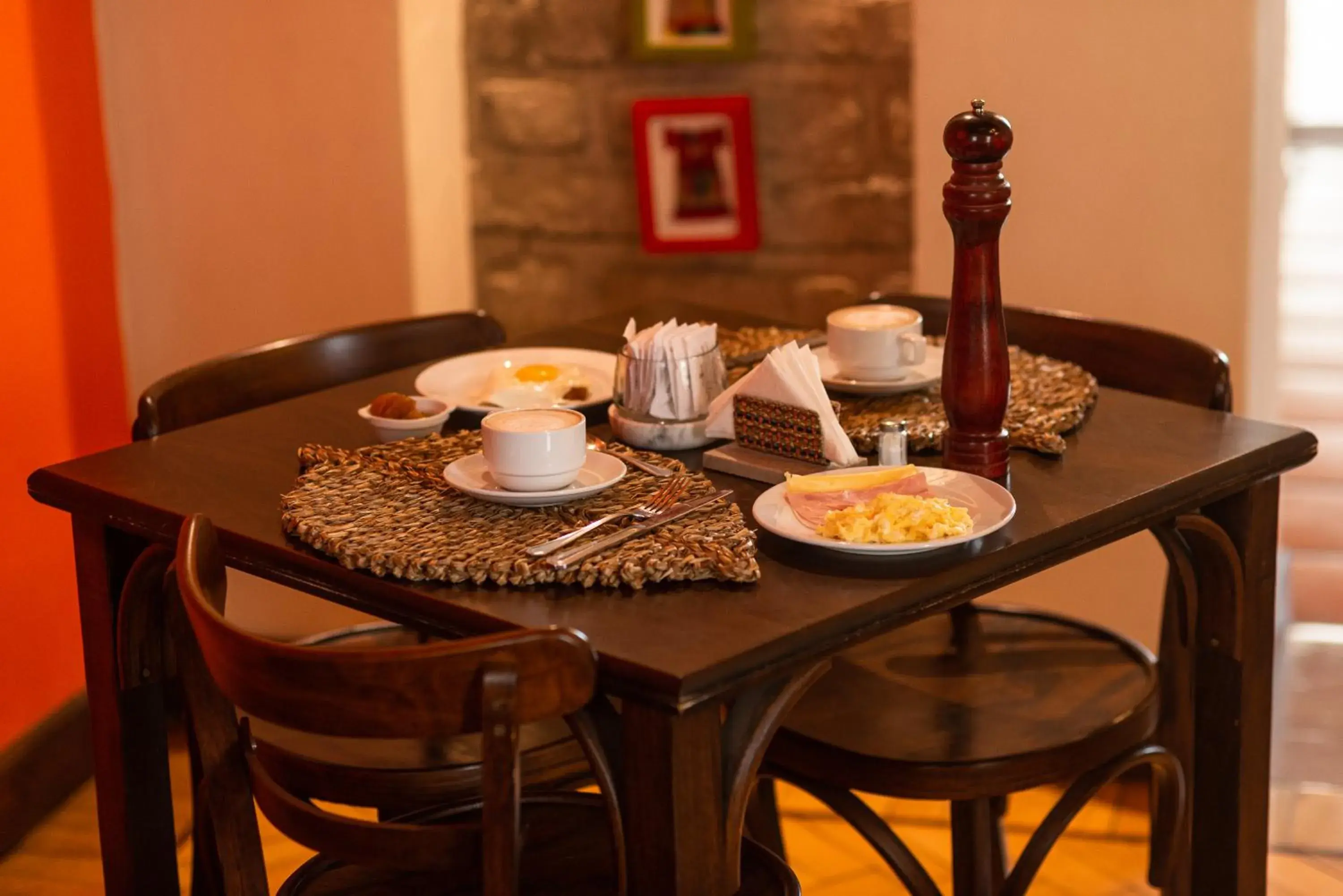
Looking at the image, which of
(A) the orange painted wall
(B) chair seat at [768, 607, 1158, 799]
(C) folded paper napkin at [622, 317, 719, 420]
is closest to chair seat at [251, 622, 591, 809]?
(B) chair seat at [768, 607, 1158, 799]

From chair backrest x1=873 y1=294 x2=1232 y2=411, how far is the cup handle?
1.10 feet

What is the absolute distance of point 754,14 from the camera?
282 cm

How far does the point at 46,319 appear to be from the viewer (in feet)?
8.63

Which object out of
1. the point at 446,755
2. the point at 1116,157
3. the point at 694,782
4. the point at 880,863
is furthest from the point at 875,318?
the point at 880,863

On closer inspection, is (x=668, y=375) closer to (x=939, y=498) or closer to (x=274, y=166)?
(x=939, y=498)

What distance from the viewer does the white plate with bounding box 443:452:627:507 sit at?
143 centimetres

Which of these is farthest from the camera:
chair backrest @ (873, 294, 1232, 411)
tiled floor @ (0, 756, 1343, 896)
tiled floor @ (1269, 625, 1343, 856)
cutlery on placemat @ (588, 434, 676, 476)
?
tiled floor @ (1269, 625, 1343, 856)

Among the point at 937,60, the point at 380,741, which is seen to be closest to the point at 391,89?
the point at 937,60

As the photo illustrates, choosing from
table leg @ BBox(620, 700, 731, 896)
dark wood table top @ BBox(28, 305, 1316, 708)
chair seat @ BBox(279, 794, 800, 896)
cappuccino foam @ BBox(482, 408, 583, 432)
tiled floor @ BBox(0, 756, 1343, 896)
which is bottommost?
tiled floor @ BBox(0, 756, 1343, 896)

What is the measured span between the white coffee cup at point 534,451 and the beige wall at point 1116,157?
1.26 meters

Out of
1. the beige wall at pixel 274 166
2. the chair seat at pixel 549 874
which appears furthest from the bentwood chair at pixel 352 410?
the beige wall at pixel 274 166

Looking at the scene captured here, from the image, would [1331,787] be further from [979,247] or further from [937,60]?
[979,247]

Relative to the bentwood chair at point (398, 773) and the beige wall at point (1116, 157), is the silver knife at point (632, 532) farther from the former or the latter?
the beige wall at point (1116, 157)

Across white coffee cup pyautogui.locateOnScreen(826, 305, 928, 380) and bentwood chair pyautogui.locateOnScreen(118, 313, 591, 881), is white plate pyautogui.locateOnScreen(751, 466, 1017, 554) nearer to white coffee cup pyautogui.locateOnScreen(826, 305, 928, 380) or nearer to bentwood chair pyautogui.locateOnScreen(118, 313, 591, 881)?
white coffee cup pyautogui.locateOnScreen(826, 305, 928, 380)
